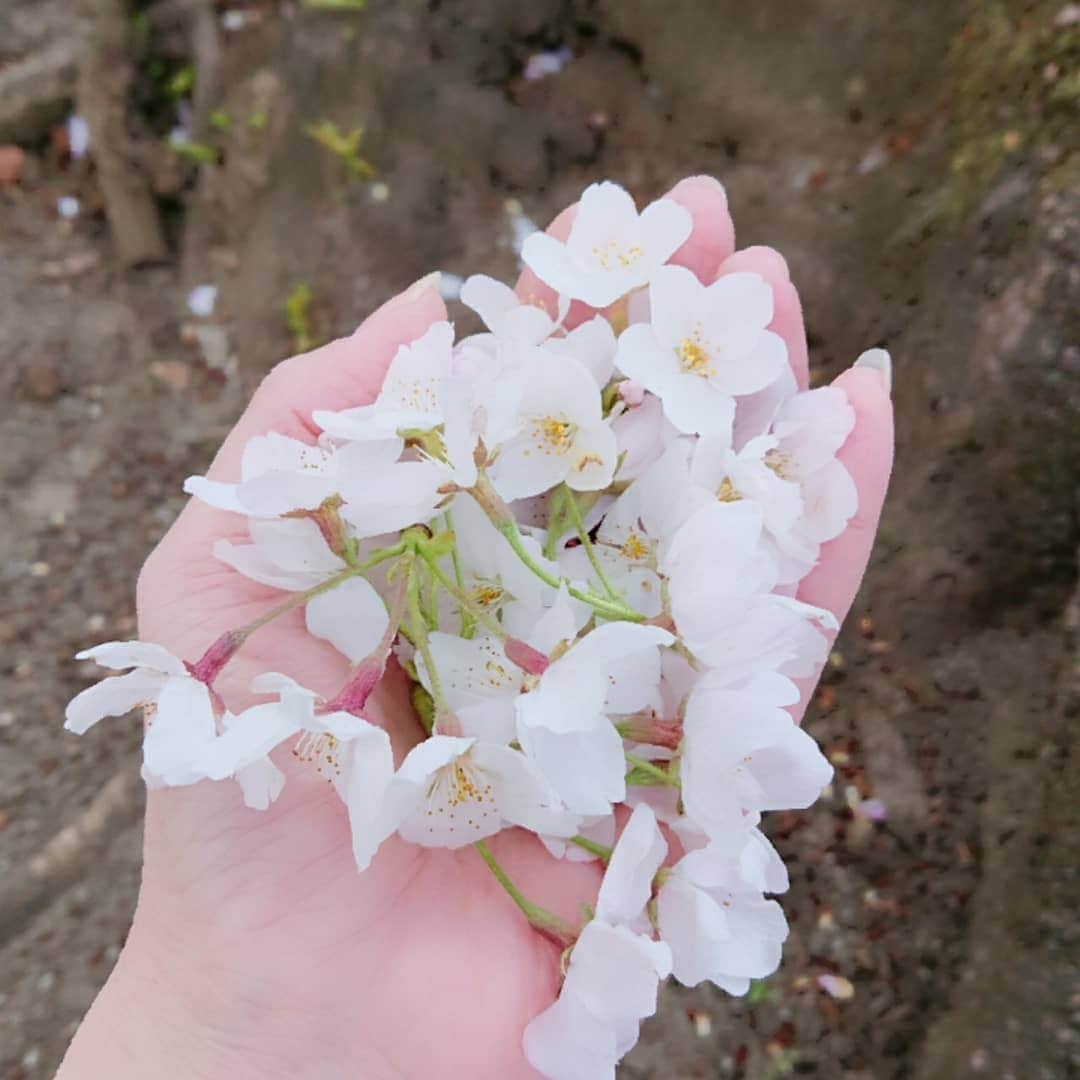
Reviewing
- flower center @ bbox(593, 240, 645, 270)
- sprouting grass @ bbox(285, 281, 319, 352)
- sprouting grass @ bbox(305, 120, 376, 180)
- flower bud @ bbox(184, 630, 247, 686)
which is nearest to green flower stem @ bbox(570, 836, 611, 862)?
flower bud @ bbox(184, 630, 247, 686)

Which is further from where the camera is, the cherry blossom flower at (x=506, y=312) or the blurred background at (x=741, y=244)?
the blurred background at (x=741, y=244)

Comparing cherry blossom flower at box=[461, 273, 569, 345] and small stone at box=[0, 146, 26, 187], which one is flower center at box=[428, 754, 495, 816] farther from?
small stone at box=[0, 146, 26, 187]

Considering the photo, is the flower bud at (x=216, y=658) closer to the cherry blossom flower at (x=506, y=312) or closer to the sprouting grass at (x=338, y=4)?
the cherry blossom flower at (x=506, y=312)

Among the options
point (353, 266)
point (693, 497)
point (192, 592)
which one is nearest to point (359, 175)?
point (353, 266)

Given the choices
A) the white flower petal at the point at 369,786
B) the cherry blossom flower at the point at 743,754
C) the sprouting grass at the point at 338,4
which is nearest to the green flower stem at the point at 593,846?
the cherry blossom flower at the point at 743,754

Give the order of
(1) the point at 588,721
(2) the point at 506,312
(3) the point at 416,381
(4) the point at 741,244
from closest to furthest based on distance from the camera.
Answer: (1) the point at 588,721, (3) the point at 416,381, (2) the point at 506,312, (4) the point at 741,244

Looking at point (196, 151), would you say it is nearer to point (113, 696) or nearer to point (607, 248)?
point (607, 248)

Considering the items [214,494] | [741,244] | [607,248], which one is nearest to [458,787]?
[214,494]
